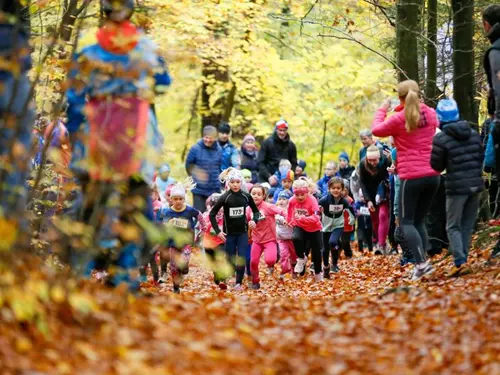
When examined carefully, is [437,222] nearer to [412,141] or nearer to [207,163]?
[412,141]

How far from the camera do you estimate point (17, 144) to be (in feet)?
20.3

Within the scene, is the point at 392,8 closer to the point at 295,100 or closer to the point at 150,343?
the point at 150,343

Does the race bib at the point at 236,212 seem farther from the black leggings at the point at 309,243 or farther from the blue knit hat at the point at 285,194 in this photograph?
the blue knit hat at the point at 285,194

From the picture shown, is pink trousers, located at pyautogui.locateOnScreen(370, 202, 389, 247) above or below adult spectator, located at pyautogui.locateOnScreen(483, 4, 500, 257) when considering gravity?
below

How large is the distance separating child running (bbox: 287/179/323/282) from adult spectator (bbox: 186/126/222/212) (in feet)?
11.8

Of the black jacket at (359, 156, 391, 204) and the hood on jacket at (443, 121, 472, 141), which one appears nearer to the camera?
the hood on jacket at (443, 121, 472, 141)

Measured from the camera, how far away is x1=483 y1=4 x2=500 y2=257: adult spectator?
10758mm

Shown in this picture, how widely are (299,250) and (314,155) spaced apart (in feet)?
79.6

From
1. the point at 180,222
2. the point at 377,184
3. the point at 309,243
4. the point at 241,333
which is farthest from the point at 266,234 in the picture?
the point at 241,333

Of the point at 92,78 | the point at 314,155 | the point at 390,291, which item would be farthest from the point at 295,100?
the point at 92,78

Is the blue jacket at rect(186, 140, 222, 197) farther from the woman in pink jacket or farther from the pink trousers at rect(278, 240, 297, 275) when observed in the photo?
the woman in pink jacket

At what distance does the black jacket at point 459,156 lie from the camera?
11516 millimetres

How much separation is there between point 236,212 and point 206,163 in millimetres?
5508

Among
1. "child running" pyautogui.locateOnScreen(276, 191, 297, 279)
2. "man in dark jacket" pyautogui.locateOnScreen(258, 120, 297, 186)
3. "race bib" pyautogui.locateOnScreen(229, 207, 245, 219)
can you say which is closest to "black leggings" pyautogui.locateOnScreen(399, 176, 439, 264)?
"race bib" pyautogui.locateOnScreen(229, 207, 245, 219)
